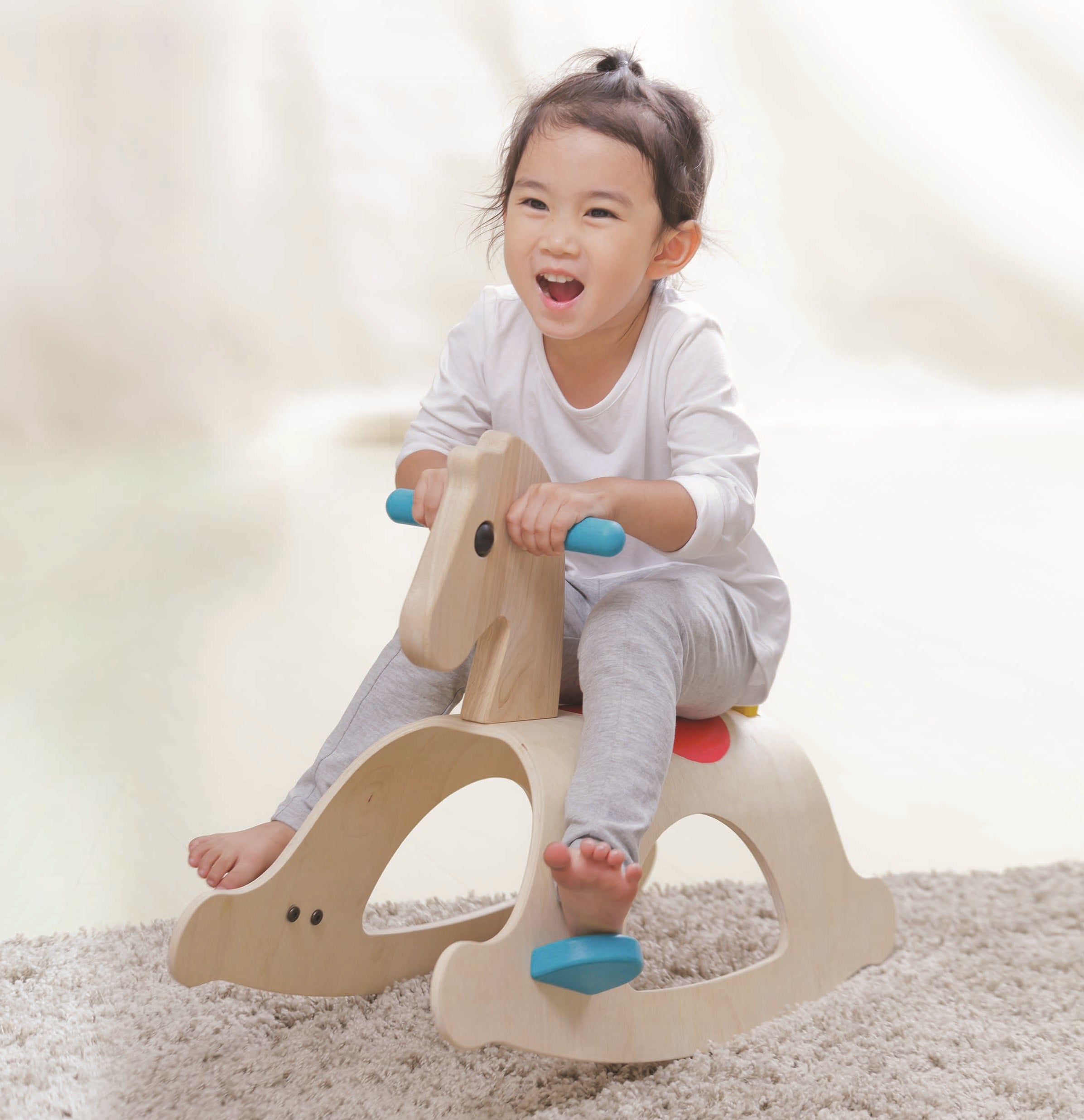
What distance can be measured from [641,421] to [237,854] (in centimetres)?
43

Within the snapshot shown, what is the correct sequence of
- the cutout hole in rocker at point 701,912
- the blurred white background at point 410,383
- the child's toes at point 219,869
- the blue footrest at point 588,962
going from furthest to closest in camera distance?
the blurred white background at point 410,383 < the cutout hole in rocker at point 701,912 < the child's toes at point 219,869 < the blue footrest at point 588,962

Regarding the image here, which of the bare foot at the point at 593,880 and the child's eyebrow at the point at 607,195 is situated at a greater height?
the child's eyebrow at the point at 607,195

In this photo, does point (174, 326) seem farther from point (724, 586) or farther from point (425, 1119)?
point (425, 1119)

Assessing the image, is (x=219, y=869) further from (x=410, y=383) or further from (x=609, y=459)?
(x=410, y=383)

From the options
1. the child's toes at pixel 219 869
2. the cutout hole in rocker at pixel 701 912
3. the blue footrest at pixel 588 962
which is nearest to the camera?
the blue footrest at pixel 588 962

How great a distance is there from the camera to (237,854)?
0.88m

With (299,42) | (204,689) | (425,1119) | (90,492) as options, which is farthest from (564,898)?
(299,42)

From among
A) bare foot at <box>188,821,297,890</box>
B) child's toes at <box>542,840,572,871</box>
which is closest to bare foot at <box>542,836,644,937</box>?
child's toes at <box>542,840,572,871</box>

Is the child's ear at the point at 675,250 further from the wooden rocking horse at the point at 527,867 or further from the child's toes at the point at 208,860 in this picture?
the child's toes at the point at 208,860

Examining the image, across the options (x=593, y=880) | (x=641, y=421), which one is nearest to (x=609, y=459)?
(x=641, y=421)

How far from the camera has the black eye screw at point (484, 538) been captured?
2.63ft

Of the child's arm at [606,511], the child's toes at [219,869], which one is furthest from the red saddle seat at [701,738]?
the child's toes at [219,869]

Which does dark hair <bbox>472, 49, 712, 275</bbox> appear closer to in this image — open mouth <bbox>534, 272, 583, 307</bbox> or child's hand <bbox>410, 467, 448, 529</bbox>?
open mouth <bbox>534, 272, 583, 307</bbox>

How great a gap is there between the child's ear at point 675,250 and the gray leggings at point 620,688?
8.8 inches
